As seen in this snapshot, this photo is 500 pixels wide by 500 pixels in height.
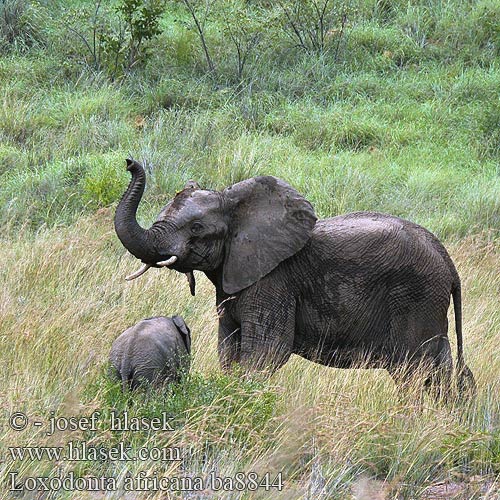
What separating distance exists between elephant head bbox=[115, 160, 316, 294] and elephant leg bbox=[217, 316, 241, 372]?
31 cm

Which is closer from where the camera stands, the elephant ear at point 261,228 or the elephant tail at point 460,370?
the elephant ear at point 261,228

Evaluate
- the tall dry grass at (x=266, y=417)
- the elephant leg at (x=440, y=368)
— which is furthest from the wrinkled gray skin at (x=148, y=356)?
the elephant leg at (x=440, y=368)

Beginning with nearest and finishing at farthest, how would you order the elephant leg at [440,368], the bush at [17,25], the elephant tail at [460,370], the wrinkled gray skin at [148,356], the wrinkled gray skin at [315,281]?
1. the wrinkled gray skin at [148,356]
2. the wrinkled gray skin at [315,281]
3. the elephant leg at [440,368]
4. the elephant tail at [460,370]
5. the bush at [17,25]

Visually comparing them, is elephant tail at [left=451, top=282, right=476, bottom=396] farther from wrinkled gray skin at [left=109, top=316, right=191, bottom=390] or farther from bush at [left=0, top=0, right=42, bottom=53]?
bush at [left=0, top=0, right=42, bottom=53]

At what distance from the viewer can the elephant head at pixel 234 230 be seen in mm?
6543

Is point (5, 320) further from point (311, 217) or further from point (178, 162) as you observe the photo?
point (178, 162)

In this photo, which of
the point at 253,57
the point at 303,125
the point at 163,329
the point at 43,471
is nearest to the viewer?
the point at 43,471

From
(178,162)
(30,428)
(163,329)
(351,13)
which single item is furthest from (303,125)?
(30,428)

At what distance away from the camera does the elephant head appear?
6.54 metres

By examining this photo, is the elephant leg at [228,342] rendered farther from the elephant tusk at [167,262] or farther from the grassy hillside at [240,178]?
the elephant tusk at [167,262]

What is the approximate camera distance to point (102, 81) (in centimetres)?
1675

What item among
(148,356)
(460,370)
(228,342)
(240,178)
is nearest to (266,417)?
(148,356)

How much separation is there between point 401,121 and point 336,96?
1222mm

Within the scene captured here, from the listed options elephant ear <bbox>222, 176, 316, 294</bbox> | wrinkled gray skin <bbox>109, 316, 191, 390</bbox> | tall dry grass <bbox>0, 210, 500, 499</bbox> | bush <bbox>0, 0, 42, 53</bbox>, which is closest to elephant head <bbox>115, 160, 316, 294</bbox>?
elephant ear <bbox>222, 176, 316, 294</bbox>
